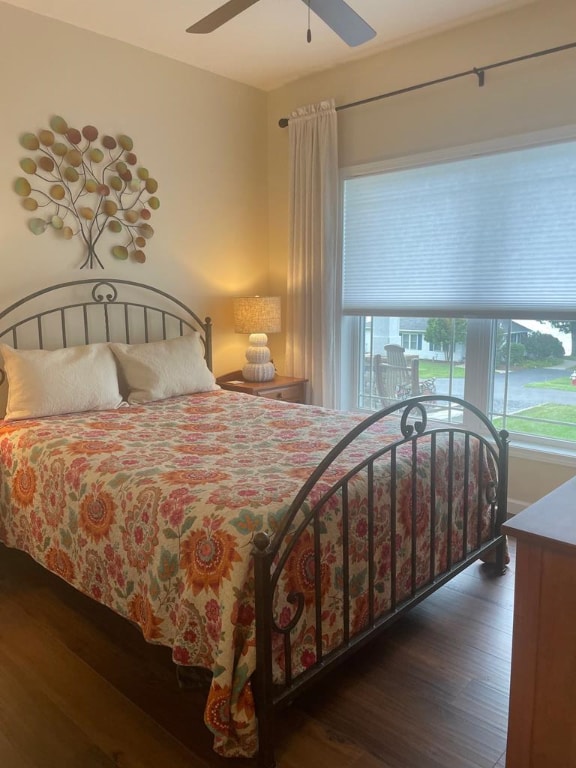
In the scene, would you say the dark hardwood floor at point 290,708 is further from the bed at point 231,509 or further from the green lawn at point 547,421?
the green lawn at point 547,421

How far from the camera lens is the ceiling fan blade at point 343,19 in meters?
2.30

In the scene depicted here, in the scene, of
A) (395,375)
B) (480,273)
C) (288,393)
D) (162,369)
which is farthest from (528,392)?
(162,369)

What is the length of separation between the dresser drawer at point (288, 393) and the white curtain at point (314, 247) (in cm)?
8

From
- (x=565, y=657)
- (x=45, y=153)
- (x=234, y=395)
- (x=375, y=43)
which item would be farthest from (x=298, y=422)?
(x=375, y=43)

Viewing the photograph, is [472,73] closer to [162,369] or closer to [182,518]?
[162,369]

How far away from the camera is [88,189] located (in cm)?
336

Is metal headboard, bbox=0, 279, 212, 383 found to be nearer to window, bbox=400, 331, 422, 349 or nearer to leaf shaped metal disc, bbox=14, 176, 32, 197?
leaf shaped metal disc, bbox=14, 176, 32, 197

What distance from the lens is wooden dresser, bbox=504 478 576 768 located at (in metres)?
1.20

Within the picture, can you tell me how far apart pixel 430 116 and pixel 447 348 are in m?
1.39

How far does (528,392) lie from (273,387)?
158cm

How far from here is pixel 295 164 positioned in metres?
4.09

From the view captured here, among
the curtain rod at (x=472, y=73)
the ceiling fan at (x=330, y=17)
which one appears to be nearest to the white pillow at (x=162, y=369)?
the ceiling fan at (x=330, y=17)

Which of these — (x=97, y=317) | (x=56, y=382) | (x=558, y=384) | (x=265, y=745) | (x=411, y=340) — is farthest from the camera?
(x=411, y=340)

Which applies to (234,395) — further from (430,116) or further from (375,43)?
(375,43)
